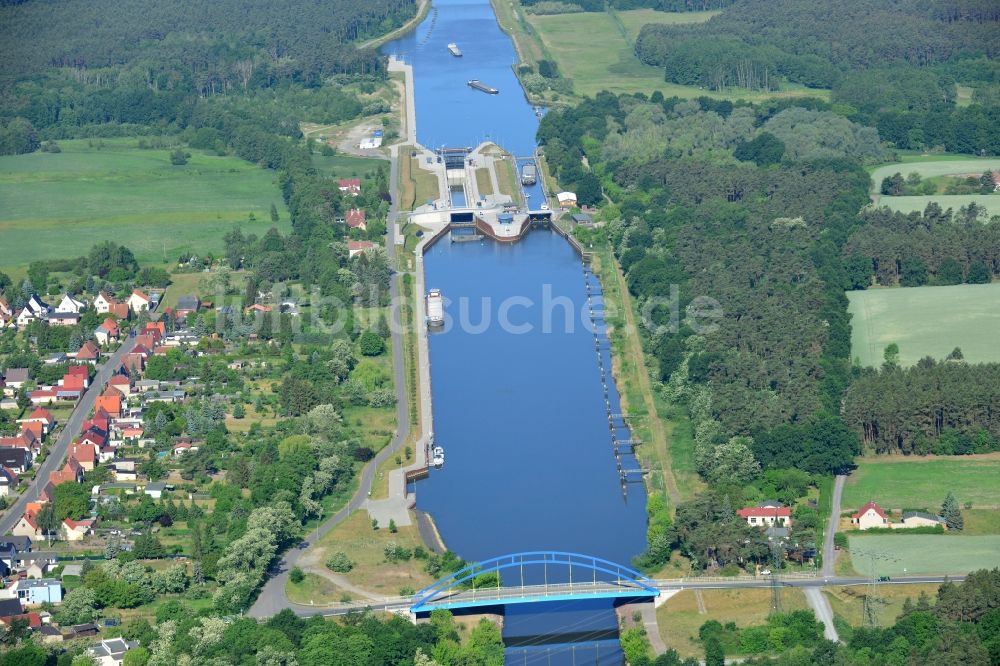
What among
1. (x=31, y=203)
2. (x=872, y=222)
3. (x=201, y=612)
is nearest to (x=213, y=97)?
(x=31, y=203)

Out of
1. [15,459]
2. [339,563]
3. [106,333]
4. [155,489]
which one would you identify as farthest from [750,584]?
[106,333]

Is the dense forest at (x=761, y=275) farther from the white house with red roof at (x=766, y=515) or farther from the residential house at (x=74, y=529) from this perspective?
the residential house at (x=74, y=529)

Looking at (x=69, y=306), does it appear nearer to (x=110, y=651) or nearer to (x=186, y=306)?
(x=186, y=306)

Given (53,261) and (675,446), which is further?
(53,261)

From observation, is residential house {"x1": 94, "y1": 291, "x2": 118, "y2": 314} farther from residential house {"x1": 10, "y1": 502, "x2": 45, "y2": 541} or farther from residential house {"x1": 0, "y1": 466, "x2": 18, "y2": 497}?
residential house {"x1": 10, "y1": 502, "x2": 45, "y2": 541}

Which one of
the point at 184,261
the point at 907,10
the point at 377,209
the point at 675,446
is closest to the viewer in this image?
the point at 675,446

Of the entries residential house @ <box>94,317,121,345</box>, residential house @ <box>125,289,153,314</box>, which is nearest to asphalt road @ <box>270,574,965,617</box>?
residential house @ <box>94,317,121,345</box>

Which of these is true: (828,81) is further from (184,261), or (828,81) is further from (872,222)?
(184,261)
